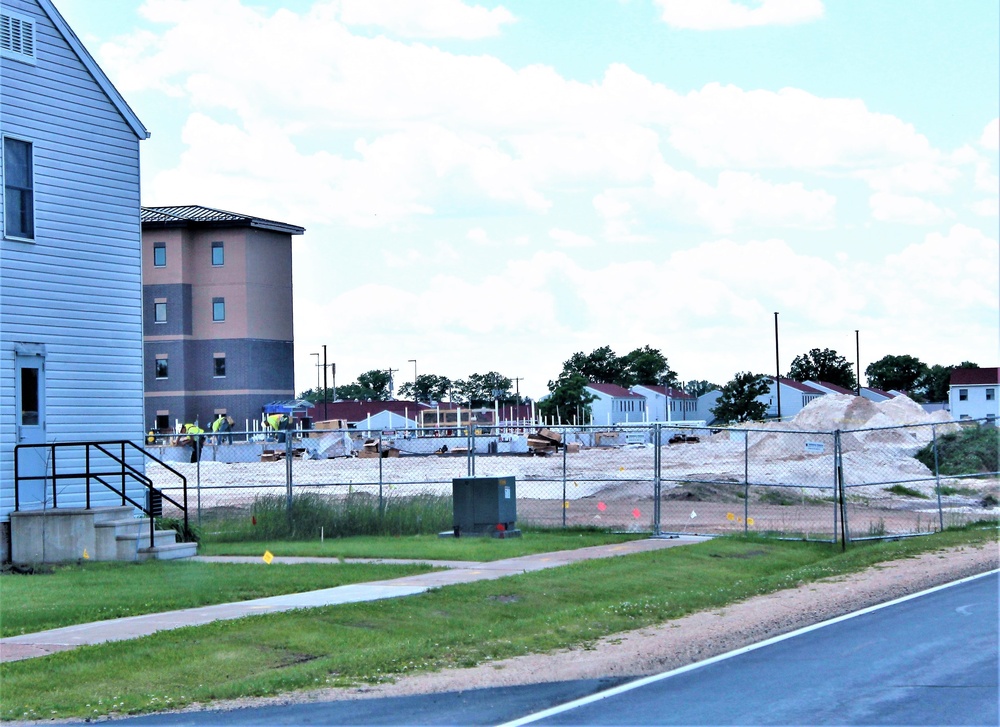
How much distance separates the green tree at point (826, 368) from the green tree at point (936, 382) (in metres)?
8.62

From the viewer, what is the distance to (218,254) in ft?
247

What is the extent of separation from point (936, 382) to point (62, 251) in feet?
443

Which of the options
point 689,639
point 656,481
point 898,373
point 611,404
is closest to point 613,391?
point 611,404

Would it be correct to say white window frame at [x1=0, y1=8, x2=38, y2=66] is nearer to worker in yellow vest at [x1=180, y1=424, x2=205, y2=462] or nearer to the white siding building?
the white siding building

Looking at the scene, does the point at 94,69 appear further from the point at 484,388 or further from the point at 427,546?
the point at 484,388

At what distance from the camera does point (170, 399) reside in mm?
75562

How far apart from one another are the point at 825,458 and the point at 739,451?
9053mm

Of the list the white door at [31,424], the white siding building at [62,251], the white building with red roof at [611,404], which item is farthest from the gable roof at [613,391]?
the white door at [31,424]

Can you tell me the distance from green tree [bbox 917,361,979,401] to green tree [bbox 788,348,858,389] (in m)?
8.62

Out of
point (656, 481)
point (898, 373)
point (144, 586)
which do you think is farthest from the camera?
point (898, 373)

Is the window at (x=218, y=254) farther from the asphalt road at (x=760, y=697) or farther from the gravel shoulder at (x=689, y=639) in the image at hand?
the asphalt road at (x=760, y=697)

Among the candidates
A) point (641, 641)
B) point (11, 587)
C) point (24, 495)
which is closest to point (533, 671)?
point (641, 641)

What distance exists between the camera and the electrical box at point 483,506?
22.5 m

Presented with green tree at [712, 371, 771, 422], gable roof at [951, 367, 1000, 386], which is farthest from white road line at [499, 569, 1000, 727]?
green tree at [712, 371, 771, 422]
